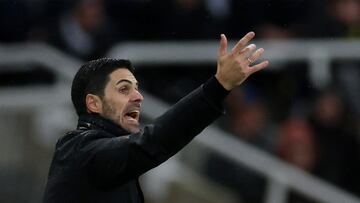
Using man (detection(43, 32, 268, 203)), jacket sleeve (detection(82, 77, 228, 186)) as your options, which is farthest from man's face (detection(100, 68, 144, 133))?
jacket sleeve (detection(82, 77, 228, 186))

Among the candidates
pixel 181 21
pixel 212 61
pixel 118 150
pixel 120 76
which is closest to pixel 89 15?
pixel 181 21

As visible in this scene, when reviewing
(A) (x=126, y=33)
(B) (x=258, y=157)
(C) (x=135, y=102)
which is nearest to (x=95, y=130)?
(C) (x=135, y=102)

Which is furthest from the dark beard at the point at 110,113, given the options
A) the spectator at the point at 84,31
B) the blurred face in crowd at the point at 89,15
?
the blurred face in crowd at the point at 89,15

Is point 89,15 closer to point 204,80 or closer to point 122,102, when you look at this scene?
point 204,80

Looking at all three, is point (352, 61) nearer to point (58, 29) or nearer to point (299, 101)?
point (299, 101)

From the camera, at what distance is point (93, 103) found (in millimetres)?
5734

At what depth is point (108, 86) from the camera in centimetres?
573

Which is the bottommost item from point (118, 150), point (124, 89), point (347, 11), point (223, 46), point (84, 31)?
point (118, 150)

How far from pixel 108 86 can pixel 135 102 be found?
16 cm

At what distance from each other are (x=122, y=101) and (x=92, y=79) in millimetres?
178

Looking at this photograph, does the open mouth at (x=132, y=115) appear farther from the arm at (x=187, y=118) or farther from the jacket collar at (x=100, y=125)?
the arm at (x=187, y=118)

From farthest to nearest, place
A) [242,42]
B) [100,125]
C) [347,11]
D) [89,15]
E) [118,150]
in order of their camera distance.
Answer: [89,15], [347,11], [100,125], [118,150], [242,42]

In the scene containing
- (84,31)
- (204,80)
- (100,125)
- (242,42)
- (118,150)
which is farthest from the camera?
(84,31)

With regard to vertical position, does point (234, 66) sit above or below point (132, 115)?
above
